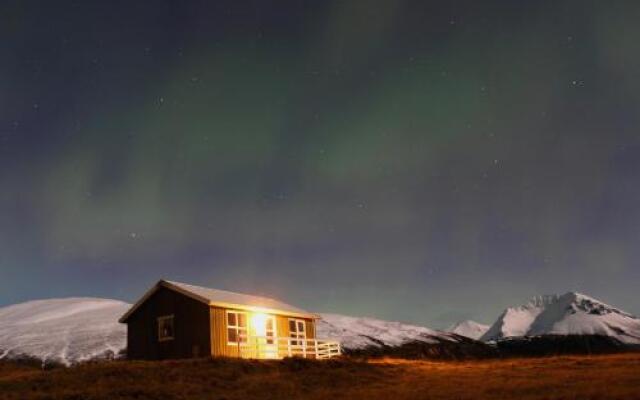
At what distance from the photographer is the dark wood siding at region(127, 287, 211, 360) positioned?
37750mm

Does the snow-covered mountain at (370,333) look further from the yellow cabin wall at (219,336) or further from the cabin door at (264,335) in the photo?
the yellow cabin wall at (219,336)

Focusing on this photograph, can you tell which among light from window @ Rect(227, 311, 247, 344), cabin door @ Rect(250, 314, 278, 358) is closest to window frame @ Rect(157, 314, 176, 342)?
light from window @ Rect(227, 311, 247, 344)

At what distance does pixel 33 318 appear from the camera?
101m

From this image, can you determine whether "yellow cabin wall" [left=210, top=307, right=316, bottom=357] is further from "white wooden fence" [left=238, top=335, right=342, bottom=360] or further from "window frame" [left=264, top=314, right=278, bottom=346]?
"window frame" [left=264, top=314, right=278, bottom=346]

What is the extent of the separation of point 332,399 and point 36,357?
4975cm

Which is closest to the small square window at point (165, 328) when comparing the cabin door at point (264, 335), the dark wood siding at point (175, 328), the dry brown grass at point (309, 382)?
the dark wood siding at point (175, 328)

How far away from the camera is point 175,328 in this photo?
38969mm

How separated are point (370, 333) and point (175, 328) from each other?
48467mm

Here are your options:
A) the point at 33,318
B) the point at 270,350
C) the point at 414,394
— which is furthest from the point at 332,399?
the point at 33,318

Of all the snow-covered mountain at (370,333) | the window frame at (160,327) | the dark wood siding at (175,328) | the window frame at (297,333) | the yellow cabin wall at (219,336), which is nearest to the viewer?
the yellow cabin wall at (219,336)

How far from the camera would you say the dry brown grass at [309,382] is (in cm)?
2394

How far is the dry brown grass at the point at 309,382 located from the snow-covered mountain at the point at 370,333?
1601 inches

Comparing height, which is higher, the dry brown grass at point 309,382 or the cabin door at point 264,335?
the cabin door at point 264,335

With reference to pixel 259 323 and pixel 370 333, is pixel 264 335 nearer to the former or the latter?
pixel 259 323
